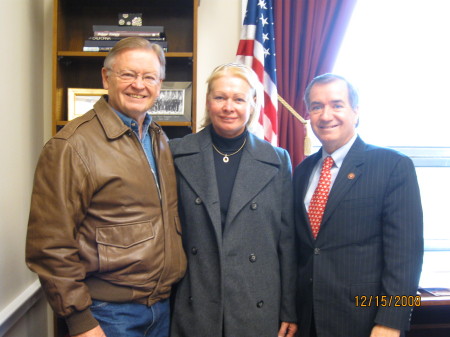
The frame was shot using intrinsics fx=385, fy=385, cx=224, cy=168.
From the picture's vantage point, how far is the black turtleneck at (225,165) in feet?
4.76

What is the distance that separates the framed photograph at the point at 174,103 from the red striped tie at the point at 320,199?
966 mm

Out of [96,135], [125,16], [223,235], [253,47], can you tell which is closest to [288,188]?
[223,235]

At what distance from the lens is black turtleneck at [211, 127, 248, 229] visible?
57.1 inches

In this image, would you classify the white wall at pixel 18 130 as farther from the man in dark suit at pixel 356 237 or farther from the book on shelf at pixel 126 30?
the man in dark suit at pixel 356 237

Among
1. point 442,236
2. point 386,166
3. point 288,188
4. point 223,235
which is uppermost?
point 386,166

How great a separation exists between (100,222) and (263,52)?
5.12ft

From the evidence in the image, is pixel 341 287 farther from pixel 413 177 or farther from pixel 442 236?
pixel 442 236

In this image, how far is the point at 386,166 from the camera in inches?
53.6

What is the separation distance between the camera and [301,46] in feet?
8.05

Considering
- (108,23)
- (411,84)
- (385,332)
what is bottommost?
(385,332)

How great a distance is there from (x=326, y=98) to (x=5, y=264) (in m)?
1.54

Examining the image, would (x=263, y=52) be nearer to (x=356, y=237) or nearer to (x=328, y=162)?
(x=328, y=162)

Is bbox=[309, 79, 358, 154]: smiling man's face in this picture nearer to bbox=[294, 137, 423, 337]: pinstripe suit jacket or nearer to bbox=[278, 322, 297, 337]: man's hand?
bbox=[294, 137, 423, 337]: pinstripe suit jacket
